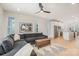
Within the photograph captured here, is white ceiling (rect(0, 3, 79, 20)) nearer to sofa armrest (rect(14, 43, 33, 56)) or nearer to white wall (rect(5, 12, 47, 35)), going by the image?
white wall (rect(5, 12, 47, 35))

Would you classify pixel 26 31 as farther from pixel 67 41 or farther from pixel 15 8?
pixel 67 41

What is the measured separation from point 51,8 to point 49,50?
0.79 meters

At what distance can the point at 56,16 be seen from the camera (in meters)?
2.06

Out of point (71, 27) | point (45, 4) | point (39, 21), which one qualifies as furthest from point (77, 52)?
point (45, 4)

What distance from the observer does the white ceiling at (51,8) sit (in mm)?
1992

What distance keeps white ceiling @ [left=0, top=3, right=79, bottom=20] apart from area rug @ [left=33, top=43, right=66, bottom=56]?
57 centimetres

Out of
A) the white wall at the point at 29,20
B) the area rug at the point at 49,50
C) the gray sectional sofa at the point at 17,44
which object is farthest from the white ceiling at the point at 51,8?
the area rug at the point at 49,50

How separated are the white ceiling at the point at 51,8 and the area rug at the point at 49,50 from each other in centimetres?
57

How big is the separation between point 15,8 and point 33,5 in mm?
338

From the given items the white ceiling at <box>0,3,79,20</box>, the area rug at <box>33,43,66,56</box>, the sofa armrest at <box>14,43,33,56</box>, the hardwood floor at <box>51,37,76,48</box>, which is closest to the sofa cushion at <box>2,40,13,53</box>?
the sofa armrest at <box>14,43,33,56</box>

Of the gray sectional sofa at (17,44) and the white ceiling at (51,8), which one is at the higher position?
the white ceiling at (51,8)

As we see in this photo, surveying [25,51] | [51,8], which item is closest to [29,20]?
[51,8]

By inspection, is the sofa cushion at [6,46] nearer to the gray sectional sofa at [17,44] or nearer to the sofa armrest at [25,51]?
the gray sectional sofa at [17,44]

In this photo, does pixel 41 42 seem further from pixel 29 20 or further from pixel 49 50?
pixel 29 20
